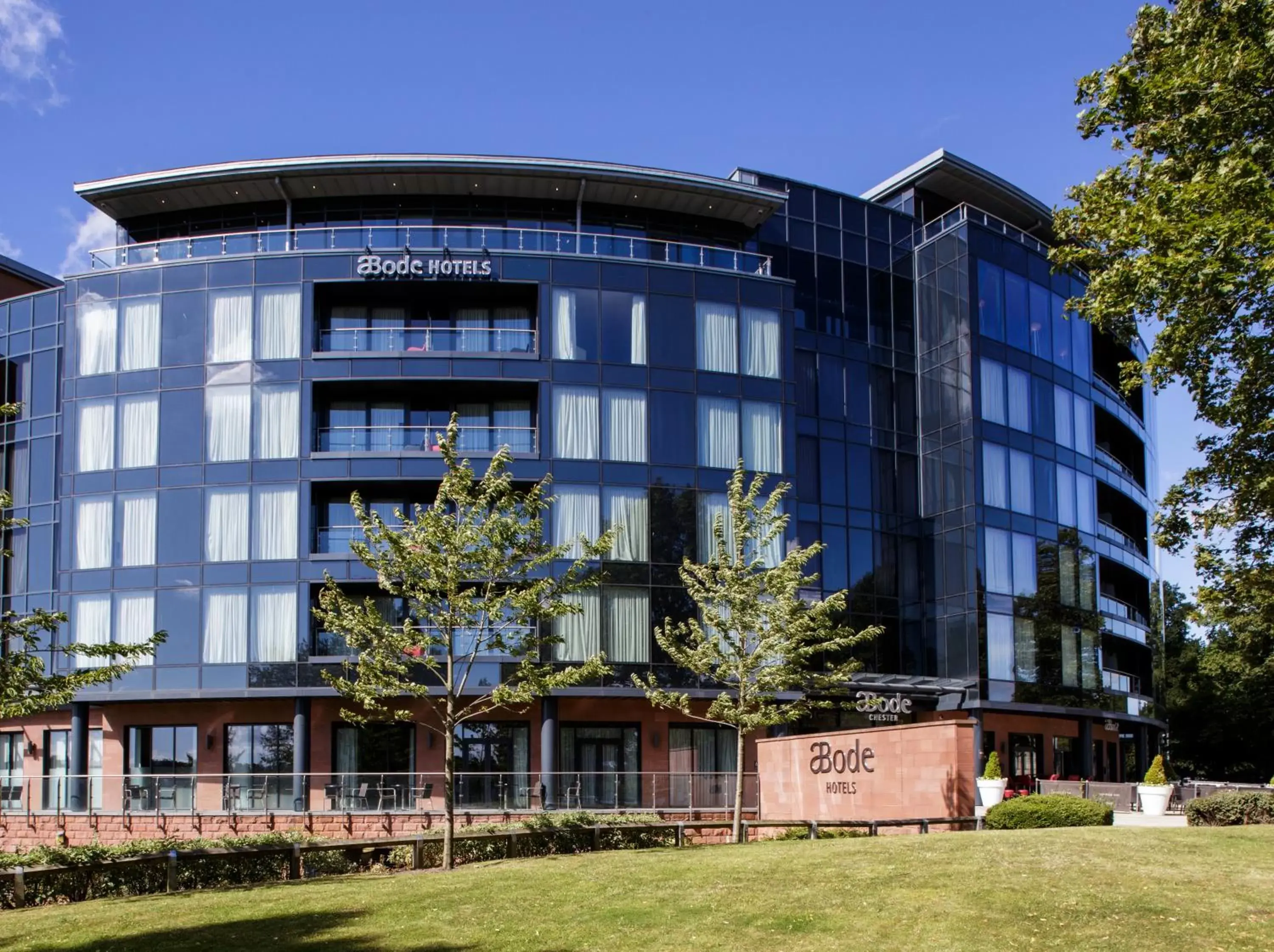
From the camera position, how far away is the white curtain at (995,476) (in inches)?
1753

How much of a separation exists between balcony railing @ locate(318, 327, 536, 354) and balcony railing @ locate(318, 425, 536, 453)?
2.46 meters

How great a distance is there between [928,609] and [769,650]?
60.7 ft

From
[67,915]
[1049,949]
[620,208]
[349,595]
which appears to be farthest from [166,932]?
[620,208]

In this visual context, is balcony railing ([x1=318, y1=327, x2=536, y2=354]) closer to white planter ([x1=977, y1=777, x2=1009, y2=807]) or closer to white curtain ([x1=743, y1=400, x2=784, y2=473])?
white curtain ([x1=743, y1=400, x2=784, y2=473])

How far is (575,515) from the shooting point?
39.4 meters

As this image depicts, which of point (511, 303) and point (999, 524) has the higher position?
point (511, 303)

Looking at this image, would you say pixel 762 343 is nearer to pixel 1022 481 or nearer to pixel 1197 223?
pixel 1022 481

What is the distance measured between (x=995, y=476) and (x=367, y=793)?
928 inches

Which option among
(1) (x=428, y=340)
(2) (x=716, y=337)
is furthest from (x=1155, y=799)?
(1) (x=428, y=340)

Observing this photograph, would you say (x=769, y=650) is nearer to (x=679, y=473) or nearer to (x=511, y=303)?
(x=679, y=473)

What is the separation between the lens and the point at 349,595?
39.5m

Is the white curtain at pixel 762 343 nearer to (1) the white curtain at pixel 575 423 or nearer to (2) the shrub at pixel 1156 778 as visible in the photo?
(1) the white curtain at pixel 575 423

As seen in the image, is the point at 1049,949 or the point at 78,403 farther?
the point at 78,403

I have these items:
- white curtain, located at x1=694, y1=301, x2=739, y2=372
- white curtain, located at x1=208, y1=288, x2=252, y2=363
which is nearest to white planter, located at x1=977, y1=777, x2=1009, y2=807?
white curtain, located at x1=694, y1=301, x2=739, y2=372
